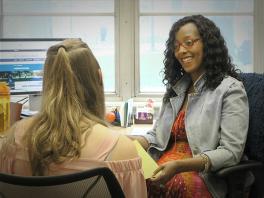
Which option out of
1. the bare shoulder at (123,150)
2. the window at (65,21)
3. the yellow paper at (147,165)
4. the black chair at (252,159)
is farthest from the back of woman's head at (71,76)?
the window at (65,21)

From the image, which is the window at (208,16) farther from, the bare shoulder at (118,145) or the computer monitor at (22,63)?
the bare shoulder at (118,145)

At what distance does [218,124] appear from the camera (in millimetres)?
1688

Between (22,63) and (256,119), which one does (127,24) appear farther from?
(256,119)

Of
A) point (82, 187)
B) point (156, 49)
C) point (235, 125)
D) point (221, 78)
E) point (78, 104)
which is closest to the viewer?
point (82, 187)

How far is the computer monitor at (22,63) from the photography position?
2533 mm

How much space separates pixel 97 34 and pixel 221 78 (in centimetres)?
169

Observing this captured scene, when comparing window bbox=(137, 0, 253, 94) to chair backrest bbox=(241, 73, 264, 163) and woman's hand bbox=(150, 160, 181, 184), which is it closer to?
chair backrest bbox=(241, 73, 264, 163)

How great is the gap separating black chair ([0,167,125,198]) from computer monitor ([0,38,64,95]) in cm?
169

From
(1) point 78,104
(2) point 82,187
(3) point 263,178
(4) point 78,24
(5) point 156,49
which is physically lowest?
(3) point 263,178

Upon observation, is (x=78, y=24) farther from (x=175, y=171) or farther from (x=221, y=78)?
(x=175, y=171)

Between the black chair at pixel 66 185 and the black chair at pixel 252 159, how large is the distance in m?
0.76

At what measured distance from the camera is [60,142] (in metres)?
0.97

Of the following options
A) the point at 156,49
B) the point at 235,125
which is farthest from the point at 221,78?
the point at 156,49

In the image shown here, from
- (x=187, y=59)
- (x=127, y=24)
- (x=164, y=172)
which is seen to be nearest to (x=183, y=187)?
(x=164, y=172)
